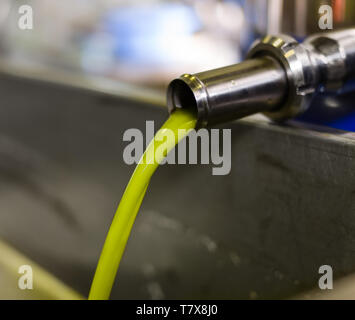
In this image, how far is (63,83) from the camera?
1018 mm

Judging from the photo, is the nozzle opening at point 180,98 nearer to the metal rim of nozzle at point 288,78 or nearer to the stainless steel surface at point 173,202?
the metal rim of nozzle at point 288,78

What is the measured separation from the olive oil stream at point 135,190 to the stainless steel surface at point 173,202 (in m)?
0.15

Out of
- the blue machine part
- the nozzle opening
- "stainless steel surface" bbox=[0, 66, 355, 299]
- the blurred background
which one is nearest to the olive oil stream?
the nozzle opening

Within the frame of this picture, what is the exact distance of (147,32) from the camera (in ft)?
4.98

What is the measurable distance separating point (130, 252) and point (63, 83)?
1.24ft

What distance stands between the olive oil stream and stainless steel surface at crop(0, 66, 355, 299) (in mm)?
150

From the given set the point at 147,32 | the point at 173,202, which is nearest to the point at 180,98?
the point at 173,202

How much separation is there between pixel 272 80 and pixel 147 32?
0.97m

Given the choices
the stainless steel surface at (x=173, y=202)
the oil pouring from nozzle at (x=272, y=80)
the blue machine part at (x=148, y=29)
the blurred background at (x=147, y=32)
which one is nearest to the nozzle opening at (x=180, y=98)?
the oil pouring from nozzle at (x=272, y=80)

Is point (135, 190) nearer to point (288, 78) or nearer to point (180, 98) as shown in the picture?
point (180, 98)

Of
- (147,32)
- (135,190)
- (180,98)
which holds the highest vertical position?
(147,32)

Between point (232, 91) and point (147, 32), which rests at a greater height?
point (147, 32)
